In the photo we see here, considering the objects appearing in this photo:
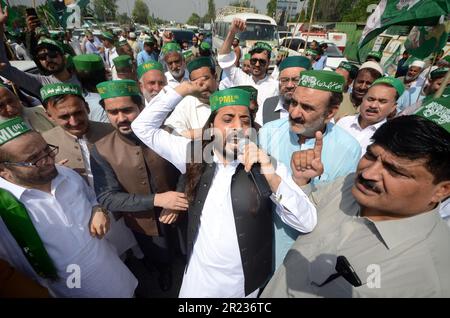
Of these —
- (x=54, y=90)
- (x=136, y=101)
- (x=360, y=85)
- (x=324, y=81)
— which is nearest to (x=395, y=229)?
(x=324, y=81)

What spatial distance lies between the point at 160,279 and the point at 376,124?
126 inches

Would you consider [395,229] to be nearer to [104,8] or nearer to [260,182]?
[260,182]

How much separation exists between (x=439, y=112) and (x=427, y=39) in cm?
159

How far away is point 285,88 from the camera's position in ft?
10.5

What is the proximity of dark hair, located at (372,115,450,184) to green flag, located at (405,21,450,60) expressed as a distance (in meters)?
1.92

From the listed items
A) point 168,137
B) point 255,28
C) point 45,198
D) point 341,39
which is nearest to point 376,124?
point 168,137

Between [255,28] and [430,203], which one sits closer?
[430,203]

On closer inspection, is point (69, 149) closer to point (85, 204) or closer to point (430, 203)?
point (85, 204)

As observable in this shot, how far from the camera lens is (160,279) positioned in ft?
8.93

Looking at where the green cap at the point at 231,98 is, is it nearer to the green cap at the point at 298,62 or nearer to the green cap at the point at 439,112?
the green cap at the point at 439,112

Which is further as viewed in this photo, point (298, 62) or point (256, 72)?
point (256, 72)

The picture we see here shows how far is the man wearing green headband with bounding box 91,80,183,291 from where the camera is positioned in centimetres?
193

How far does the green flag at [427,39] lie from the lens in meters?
2.34

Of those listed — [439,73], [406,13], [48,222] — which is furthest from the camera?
[439,73]
